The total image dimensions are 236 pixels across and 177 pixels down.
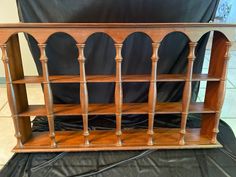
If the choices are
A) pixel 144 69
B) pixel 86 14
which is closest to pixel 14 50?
pixel 86 14

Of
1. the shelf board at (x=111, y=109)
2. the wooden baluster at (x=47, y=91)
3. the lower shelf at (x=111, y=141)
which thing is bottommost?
the lower shelf at (x=111, y=141)

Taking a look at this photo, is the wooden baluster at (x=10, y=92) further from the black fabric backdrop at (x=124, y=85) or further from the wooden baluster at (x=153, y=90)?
the wooden baluster at (x=153, y=90)

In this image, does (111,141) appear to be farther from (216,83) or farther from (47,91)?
(216,83)

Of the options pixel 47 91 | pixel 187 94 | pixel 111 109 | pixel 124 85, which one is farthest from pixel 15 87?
pixel 187 94

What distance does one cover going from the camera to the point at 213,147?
1.70 meters

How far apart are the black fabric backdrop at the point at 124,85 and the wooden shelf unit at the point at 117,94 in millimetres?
87

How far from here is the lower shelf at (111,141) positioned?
5.45 ft

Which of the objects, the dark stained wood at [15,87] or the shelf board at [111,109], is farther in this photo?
the shelf board at [111,109]

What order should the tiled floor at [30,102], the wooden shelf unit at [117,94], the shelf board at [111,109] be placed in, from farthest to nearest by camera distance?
the tiled floor at [30,102] < the shelf board at [111,109] < the wooden shelf unit at [117,94]

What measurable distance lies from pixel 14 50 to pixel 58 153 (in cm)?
82

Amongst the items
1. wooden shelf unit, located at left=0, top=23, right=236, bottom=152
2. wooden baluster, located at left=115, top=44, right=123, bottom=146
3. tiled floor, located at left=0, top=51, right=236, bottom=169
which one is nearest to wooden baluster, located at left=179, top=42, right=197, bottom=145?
wooden shelf unit, located at left=0, top=23, right=236, bottom=152

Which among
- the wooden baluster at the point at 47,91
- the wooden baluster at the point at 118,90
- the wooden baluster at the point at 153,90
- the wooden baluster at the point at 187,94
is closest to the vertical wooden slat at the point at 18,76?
the wooden baluster at the point at 47,91

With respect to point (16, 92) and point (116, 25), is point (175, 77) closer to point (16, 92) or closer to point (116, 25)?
point (116, 25)

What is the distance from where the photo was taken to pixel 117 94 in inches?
61.2
